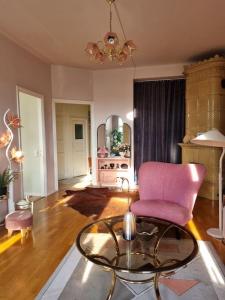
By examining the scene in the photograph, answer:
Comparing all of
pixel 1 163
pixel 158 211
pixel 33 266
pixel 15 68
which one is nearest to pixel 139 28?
pixel 15 68

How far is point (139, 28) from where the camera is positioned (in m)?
3.40

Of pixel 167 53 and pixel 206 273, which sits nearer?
pixel 206 273

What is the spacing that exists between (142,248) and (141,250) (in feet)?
0.09

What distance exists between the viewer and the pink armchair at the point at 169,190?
8.85 feet

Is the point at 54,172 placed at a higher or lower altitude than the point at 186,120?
lower

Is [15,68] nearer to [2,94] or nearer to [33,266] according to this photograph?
[2,94]

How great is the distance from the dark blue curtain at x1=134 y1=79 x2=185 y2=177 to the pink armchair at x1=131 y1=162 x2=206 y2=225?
7.72ft

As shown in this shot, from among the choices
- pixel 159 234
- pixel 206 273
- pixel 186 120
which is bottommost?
pixel 206 273

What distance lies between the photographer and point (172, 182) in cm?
298

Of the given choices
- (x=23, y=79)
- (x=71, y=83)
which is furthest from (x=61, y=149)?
(x=23, y=79)

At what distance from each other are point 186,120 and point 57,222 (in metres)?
3.32

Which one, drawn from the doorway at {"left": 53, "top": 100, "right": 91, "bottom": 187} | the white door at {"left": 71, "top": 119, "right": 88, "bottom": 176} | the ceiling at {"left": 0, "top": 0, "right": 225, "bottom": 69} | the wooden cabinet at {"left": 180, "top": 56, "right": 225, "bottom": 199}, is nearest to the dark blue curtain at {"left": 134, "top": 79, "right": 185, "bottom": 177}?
the wooden cabinet at {"left": 180, "top": 56, "right": 225, "bottom": 199}

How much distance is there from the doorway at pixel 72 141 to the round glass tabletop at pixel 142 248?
13.9 feet

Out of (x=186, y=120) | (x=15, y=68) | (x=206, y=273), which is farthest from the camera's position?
(x=186, y=120)
